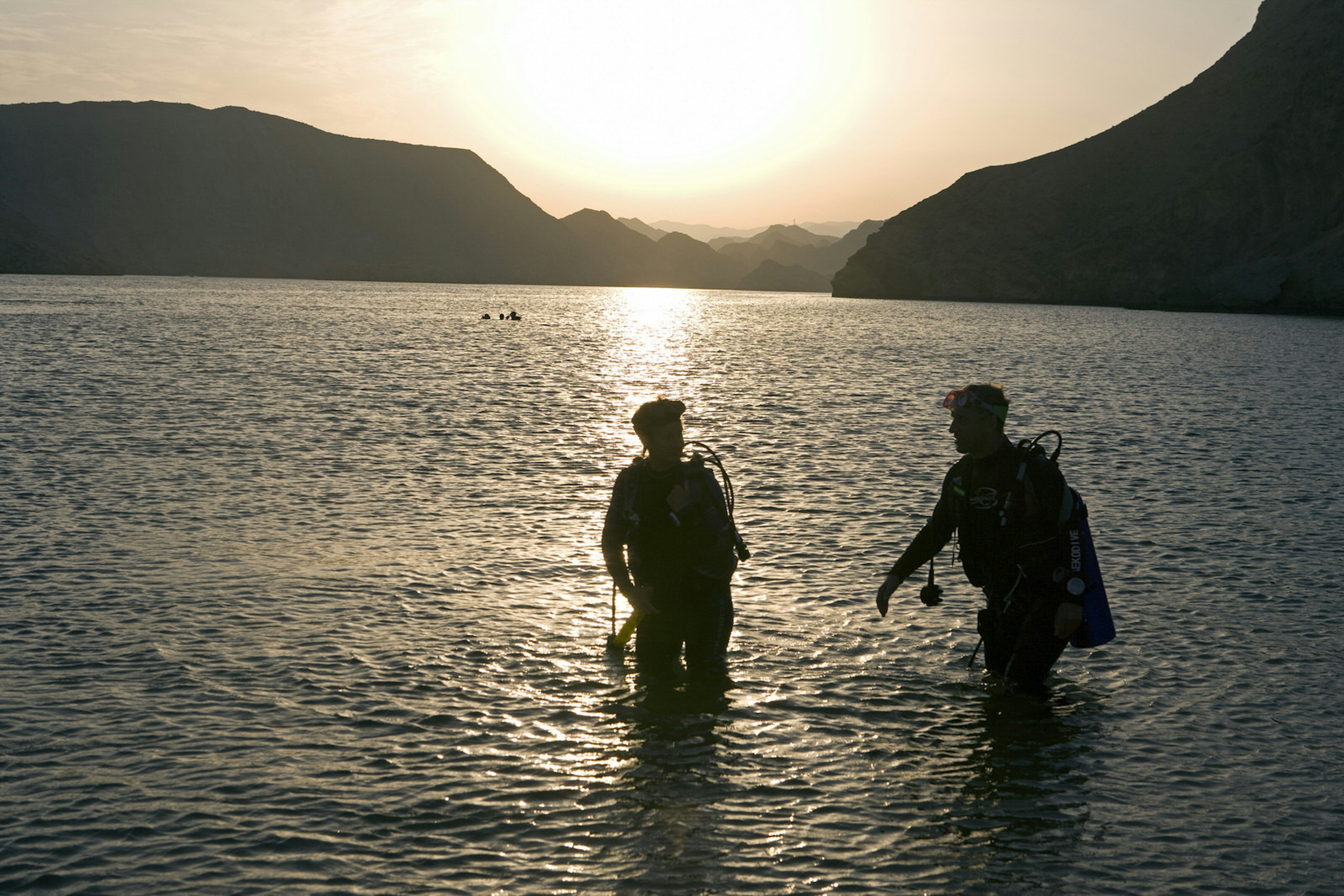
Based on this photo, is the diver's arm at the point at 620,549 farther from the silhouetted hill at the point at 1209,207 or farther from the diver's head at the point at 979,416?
the silhouetted hill at the point at 1209,207

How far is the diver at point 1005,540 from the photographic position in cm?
702

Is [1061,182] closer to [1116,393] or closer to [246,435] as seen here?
[1116,393]

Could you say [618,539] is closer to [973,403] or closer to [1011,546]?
[973,403]

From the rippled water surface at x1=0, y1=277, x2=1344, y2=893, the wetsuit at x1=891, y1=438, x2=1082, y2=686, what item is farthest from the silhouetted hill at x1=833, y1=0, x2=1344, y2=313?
the wetsuit at x1=891, y1=438, x2=1082, y2=686

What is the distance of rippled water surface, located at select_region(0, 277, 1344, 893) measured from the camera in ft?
18.3

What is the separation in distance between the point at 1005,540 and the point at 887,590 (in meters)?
0.85

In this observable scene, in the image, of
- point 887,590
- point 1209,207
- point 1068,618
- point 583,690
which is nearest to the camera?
point 1068,618

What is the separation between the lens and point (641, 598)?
7.44 m

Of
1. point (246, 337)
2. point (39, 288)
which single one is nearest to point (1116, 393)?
point (246, 337)

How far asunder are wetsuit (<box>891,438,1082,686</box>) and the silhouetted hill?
12373 cm

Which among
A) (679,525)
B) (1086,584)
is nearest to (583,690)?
(679,525)

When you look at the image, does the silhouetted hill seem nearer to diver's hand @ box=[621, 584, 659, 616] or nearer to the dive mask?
the dive mask

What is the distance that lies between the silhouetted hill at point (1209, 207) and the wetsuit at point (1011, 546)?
406ft

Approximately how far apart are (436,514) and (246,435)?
850 cm
